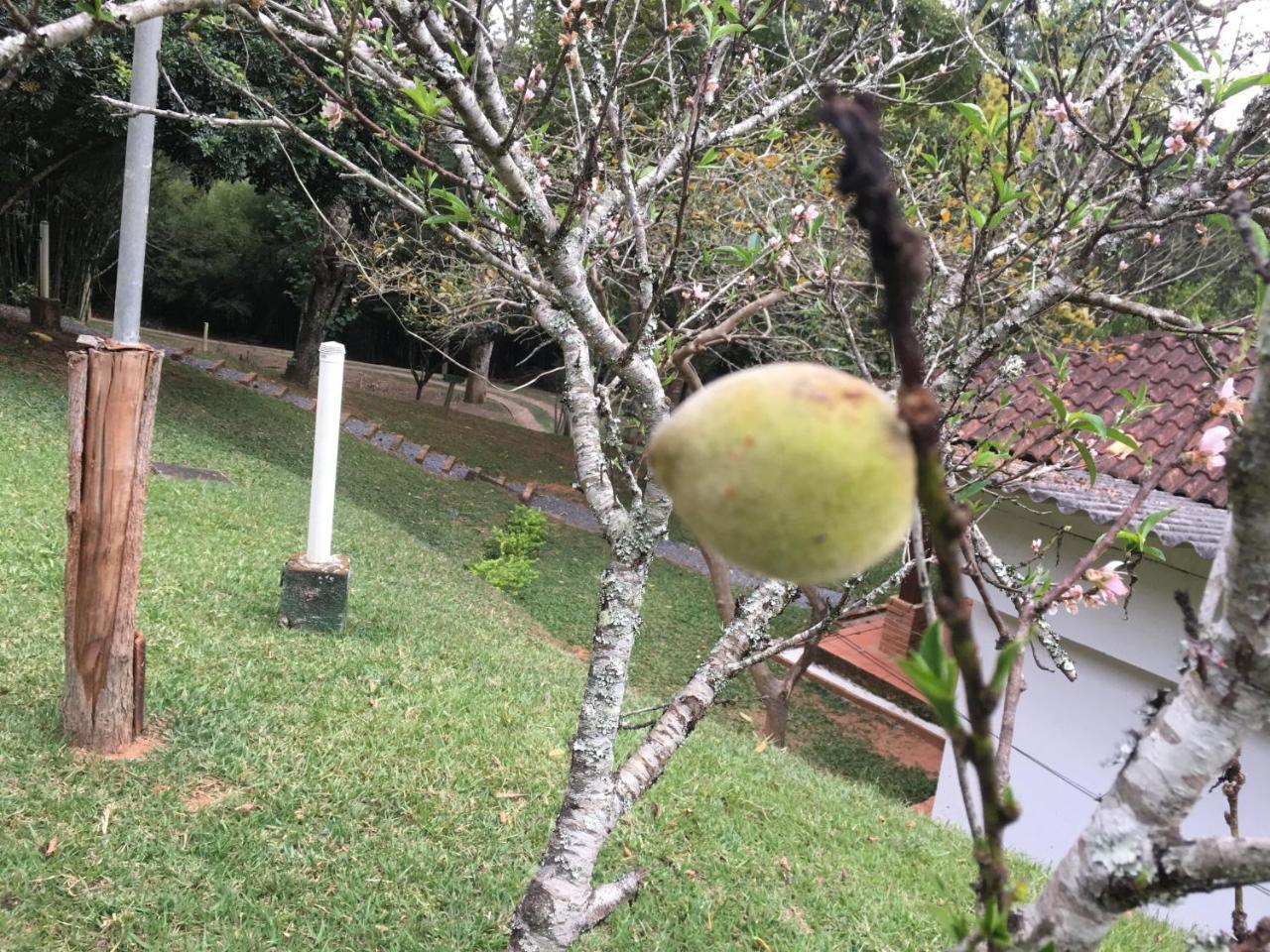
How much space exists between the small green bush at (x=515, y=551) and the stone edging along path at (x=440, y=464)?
4.42 ft

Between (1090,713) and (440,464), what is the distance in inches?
409

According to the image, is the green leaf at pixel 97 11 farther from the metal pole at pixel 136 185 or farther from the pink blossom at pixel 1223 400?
the metal pole at pixel 136 185

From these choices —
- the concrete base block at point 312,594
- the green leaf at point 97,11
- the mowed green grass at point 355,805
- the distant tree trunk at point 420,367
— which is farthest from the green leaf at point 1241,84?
the distant tree trunk at point 420,367

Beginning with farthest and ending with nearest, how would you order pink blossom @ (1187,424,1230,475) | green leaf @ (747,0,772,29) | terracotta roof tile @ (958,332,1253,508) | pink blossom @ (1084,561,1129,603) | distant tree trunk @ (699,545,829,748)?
distant tree trunk @ (699,545,829,748) < terracotta roof tile @ (958,332,1253,508) < green leaf @ (747,0,772,29) < pink blossom @ (1084,561,1129,603) < pink blossom @ (1187,424,1230,475)

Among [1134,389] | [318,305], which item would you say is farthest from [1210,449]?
[318,305]

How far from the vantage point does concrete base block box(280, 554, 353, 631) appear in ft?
17.2

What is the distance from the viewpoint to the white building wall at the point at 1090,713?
501 centimetres

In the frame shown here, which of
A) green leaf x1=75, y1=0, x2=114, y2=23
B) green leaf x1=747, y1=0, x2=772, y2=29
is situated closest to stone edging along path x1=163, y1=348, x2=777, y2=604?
green leaf x1=747, y1=0, x2=772, y2=29

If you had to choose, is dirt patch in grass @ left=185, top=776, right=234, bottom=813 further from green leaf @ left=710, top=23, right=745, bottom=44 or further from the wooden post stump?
green leaf @ left=710, top=23, right=745, bottom=44

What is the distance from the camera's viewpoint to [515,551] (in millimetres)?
10352

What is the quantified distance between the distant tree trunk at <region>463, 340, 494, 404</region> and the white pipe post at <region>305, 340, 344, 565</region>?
12445 millimetres

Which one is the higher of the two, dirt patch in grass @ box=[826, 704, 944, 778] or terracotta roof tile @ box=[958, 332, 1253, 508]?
terracotta roof tile @ box=[958, 332, 1253, 508]

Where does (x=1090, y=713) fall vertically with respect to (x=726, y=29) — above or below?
below

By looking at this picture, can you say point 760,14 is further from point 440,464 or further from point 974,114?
point 440,464
